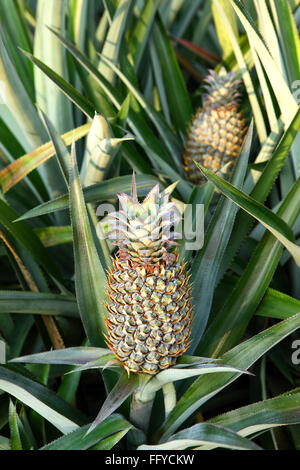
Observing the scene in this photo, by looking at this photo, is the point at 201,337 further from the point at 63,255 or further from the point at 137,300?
the point at 63,255

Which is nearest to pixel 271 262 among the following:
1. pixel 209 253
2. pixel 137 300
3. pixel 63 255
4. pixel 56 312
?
pixel 209 253

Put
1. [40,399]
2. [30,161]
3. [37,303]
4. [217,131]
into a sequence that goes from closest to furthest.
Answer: [40,399] → [37,303] → [30,161] → [217,131]

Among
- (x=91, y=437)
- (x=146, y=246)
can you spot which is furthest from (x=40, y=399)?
(x=146, y=246)

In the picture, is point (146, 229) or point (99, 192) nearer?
point (146, 229)

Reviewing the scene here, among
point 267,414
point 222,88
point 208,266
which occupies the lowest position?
point 267,414

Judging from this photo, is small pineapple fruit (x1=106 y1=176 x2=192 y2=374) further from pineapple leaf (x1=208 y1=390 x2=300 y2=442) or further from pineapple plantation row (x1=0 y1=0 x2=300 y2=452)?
pineapple leaf (x1=208 y1=390 x2=300 y2=442)

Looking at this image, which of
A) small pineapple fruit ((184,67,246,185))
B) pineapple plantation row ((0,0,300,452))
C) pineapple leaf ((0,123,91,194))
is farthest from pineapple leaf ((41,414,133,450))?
small pineapple fruit ((184,67,246,185))

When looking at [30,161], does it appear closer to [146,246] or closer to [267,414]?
[146,246]

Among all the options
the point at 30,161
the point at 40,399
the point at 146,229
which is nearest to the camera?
the point at 146,229
